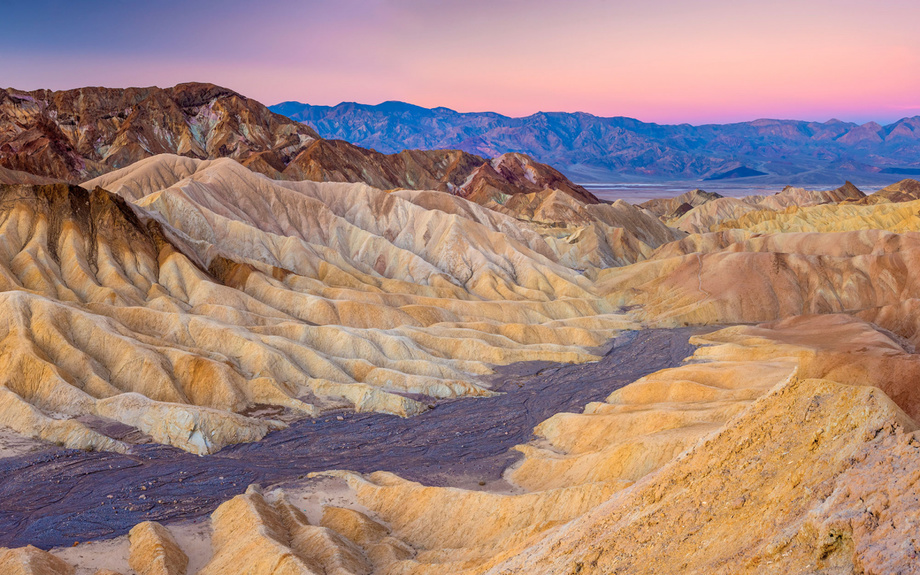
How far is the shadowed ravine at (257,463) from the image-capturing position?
34125 millimetres

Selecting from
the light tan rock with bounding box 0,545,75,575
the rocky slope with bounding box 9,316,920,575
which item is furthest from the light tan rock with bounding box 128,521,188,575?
the light tan rock with bounding box 0,545,75,575

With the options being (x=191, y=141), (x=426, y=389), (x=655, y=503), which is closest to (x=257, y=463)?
(x=426, y=389)

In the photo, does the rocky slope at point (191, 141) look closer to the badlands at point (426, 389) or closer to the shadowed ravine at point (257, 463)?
the badlands at point (426, 389)

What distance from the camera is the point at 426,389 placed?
55875mm

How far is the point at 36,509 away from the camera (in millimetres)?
34750

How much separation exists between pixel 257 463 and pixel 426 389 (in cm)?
1720

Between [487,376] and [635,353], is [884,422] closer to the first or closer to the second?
[487,376]

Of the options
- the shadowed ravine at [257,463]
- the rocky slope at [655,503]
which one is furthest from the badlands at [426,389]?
the shadowed ravine at [257,463]

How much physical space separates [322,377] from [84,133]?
5573 inches

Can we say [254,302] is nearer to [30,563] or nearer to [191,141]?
[30,563]

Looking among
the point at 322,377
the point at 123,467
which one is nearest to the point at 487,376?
the point at 322,377

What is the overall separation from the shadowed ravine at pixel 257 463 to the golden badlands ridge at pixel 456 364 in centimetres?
175

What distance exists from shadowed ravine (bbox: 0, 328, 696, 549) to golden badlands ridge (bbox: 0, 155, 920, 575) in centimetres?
175

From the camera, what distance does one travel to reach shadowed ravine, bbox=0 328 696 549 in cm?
3412
